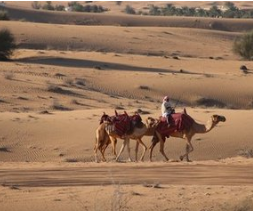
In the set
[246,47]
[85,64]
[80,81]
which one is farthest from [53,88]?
[246,47]

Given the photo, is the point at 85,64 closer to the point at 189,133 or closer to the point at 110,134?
the point at 189,133

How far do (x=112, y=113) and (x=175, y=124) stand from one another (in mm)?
8064

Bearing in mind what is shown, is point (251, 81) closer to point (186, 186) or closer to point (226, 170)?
point (226, 170)

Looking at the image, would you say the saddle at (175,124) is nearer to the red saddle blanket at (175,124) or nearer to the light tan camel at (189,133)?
the red saddle blanket at (175,124)

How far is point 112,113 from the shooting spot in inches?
1161

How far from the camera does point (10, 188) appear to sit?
15.7m

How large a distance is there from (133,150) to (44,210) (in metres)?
10.9

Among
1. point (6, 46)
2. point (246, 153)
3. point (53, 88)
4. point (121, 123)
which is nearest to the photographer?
point (121, 123)

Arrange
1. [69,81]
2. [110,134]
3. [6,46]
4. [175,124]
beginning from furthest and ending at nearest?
[6,46] < [69,81] < [175,124] < [110,134]

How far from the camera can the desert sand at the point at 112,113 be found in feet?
49.9

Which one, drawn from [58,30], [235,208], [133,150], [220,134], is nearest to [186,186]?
[235,208]

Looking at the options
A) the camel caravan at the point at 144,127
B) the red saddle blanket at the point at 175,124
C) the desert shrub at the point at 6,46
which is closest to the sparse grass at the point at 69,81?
the desert shrub at the point at 6,46

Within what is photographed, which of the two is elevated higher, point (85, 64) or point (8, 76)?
point (8, 76)

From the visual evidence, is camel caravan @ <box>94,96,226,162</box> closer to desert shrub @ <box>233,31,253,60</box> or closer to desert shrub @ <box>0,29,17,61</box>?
desert shrub @ <box>0,29,17,61</box>
